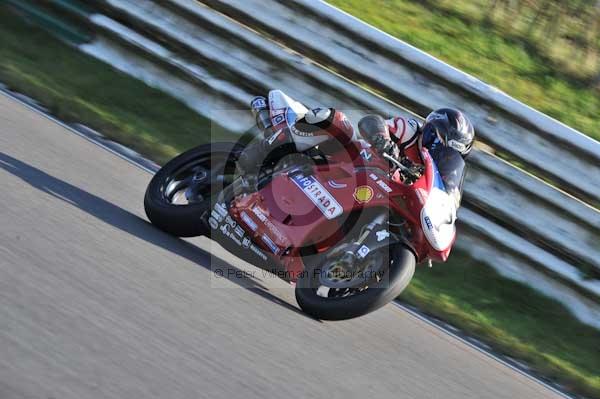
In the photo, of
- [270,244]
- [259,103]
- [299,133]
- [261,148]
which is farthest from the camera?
[259,103]

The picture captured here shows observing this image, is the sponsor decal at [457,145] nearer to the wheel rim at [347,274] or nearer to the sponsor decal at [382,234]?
the sponsor decal at [382,234]

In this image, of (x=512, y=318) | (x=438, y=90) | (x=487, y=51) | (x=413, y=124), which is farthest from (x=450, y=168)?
(x=487, y=51)

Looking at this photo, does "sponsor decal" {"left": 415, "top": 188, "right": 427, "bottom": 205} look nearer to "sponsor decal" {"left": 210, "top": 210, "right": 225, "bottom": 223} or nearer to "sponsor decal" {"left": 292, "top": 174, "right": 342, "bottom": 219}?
"sponsor decal" {"left": 292, "top": 174, "right": 342, "bottom": 219}

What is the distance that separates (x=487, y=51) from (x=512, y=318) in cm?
335

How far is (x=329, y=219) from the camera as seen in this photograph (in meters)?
5.14

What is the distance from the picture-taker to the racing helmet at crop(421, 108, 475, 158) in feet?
18.1

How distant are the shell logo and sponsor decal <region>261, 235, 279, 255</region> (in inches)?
20.4

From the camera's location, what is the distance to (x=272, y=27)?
7.78 meters

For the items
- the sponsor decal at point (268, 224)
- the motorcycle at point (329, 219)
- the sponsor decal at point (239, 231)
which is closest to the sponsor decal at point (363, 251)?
the motorcycle at point (329, 219)

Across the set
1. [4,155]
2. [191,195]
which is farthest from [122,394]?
[4,155]

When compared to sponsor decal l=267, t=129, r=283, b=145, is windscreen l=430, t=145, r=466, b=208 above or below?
above

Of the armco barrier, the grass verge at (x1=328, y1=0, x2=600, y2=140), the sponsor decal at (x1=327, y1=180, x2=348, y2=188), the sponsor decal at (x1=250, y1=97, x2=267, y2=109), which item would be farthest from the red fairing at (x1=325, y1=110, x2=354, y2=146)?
the grass verge at (x1=328, y1=0, x2=600, y2=140)

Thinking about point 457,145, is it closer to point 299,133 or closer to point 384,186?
point 384,186

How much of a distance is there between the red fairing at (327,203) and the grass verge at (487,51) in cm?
345
